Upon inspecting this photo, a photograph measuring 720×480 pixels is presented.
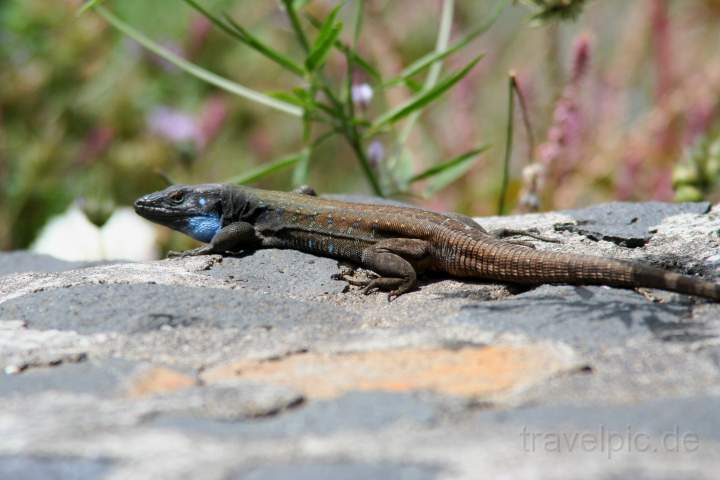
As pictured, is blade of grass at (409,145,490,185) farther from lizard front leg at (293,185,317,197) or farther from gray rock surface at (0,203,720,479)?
gray rock surface at (0,203,720,479)

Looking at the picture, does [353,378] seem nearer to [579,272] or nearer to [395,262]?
[579,272]

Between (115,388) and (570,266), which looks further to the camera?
(570,266)

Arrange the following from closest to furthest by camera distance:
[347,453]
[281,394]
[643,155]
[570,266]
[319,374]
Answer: [347,453] → [281,394] → [319,374] → [570,266] → [643,155]

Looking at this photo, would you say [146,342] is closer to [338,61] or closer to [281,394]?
[281,394]

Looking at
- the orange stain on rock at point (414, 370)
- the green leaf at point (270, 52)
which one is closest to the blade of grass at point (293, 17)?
the green leaf at point (270, 52)

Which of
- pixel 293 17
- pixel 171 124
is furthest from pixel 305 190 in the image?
pixel 171 124

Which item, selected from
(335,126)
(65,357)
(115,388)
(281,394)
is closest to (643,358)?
(281,394)

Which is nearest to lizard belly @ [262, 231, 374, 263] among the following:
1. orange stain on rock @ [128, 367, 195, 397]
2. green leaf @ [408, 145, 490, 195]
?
green leaf @ [408, 145, 490, 195]
